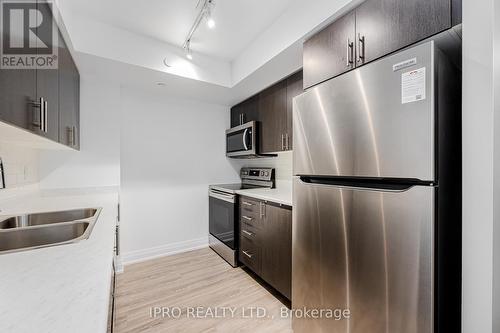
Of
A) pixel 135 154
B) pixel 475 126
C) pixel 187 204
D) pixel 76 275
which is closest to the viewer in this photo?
pixel 76 275

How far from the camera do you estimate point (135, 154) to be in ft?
9.28

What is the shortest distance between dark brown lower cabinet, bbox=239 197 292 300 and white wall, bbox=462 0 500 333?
3.61 ft

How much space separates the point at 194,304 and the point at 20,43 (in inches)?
81.1

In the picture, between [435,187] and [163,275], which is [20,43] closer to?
[435,187]

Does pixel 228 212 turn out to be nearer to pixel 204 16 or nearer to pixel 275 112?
pixel 275 112

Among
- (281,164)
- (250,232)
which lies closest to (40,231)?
(250,232)

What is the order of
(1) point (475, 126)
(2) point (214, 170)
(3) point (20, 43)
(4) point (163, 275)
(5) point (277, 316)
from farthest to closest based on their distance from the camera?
(2) point (214, 170) < (4) point (163, 275) < (5) point (277, 316) < (3) point (20, 43) < (1) point (475, 126)

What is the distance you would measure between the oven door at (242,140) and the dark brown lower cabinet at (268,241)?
67 centimetres

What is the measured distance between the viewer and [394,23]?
1.14 m

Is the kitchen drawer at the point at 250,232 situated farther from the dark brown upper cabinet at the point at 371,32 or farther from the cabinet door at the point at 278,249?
the dark brown upper cabinet at the point at 371,32

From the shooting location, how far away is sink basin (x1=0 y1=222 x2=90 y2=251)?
107 cm

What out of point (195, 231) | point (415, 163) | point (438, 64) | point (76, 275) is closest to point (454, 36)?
point (438, 64)

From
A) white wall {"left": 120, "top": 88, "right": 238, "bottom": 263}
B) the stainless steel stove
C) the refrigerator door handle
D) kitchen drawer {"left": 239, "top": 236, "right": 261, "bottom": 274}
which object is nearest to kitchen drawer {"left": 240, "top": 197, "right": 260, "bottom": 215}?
the stainless steel stove

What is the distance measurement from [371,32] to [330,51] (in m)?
0.27
